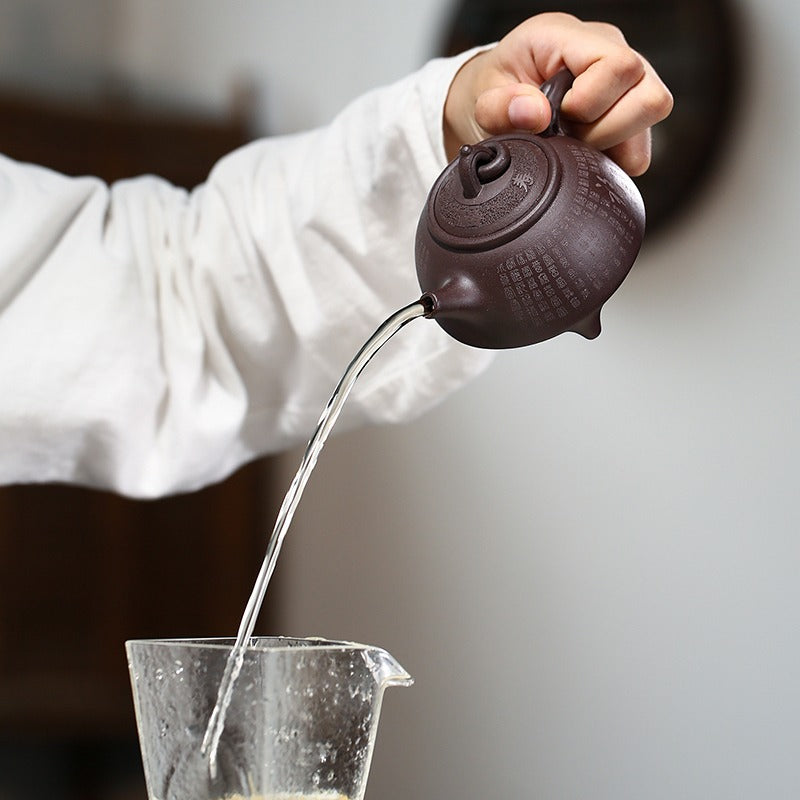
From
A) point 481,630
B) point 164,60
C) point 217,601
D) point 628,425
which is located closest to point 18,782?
point 217,601

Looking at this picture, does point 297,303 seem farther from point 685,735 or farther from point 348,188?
point 685,735

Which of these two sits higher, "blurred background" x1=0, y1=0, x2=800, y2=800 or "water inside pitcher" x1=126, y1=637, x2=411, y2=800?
"water inside pitcher" x1=126, y1=637, x2=411, y2=800

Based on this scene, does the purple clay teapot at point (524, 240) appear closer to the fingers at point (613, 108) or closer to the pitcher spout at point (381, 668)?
the fingers at point (613, 108)

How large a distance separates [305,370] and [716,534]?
0.55m

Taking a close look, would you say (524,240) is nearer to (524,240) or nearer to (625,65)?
(524,240)

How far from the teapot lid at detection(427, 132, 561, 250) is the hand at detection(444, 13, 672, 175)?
0.04 m

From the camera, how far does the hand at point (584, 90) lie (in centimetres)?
55

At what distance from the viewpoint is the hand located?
0.55 meters

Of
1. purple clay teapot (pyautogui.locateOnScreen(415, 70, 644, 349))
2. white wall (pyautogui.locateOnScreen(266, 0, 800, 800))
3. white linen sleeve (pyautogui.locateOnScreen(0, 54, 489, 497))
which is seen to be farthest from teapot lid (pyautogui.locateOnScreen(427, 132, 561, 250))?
white wall (pyautogui.locateOnScreen(266, 0, 800, 800))

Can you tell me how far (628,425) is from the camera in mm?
1303

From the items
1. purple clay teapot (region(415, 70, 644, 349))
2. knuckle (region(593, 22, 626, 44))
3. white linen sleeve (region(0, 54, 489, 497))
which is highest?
knuckle (region(593, 22, 626, 44))

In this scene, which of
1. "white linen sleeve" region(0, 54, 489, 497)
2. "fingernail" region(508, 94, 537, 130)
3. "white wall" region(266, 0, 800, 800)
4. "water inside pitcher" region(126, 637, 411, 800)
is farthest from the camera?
"white wall" region(266, 0, 800, 800)

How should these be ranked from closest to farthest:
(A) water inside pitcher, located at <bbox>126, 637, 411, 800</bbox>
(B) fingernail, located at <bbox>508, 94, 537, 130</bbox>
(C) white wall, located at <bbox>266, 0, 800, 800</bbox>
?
(A) water inside pitcher, located at <bbox>126, 637, 411, 800</bbox>, (B) fingernail, located at <bbox>508, 94, 537, 130</bbox>, (C) white wall, located at <bbox>266, 0, 800, 800</bbox>

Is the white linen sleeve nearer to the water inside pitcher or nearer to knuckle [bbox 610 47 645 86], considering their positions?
knuckle [bbox 610 47 645 86]
